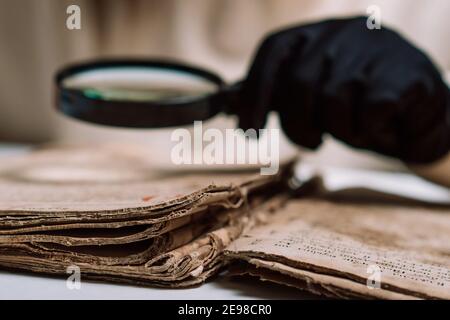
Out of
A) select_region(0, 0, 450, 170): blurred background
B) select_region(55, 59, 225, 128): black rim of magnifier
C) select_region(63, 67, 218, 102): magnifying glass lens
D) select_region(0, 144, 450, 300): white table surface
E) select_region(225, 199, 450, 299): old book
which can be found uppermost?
select_region(0, 0, 450, 170): blurred background

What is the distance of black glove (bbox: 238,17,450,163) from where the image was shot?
793 mm

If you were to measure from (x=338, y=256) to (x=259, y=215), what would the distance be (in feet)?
0.60

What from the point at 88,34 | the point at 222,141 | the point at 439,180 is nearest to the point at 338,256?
the point at 439,180

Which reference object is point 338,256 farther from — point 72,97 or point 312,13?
point 312,13

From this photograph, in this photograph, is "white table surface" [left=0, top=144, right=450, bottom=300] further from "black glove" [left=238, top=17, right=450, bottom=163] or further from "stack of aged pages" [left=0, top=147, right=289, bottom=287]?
"black glove" [left=238, top=17, right=450, bottom=163]

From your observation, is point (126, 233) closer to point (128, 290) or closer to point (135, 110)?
point (128, 290)

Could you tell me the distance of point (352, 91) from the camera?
80 cm

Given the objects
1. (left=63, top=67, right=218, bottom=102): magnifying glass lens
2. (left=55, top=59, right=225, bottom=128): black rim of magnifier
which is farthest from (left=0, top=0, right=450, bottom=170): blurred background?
(left=55, top=59, right=225, bottom=128): black rim of magnifier

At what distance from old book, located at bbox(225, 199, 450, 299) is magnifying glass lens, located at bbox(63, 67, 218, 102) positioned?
259 millimetres

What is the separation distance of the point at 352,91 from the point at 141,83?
0.34m

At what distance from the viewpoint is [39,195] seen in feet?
2.12

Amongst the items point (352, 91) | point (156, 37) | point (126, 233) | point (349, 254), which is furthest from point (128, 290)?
point (156, 37)

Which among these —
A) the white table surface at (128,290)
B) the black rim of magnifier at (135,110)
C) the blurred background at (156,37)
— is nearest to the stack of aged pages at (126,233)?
the white table surface at (128,290)

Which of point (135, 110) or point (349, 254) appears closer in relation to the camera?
point (349, 254)
